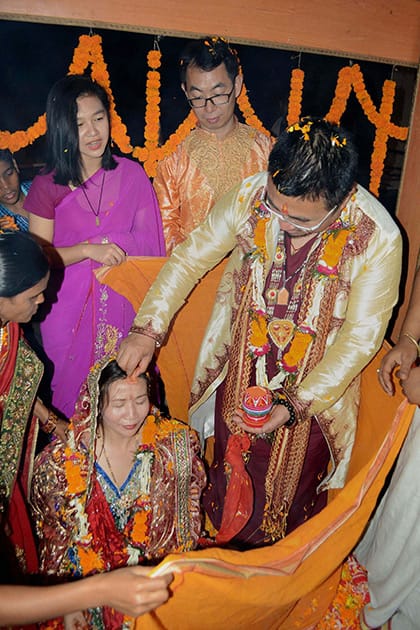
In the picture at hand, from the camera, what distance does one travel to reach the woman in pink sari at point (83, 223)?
9.47 feet

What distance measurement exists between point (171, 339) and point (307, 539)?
1.86m

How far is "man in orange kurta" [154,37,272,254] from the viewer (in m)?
3.05

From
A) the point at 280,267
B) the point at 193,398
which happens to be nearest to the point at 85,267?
the point at 193,398

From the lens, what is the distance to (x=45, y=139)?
9.79 ft

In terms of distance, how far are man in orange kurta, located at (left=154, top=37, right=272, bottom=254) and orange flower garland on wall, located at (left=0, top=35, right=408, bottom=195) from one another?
0.08 m

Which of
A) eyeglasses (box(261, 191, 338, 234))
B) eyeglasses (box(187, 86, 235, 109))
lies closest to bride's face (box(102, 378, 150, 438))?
eyeglasses (box(261, 191, 338, 234))

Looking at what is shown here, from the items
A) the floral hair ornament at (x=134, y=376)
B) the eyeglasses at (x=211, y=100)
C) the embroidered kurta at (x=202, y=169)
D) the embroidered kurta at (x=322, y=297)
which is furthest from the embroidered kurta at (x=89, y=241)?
the floral hair ornament at (x=134, y=376)

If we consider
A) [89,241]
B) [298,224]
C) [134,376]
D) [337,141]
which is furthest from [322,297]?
[89,241]

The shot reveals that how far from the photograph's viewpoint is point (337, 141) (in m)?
2.04

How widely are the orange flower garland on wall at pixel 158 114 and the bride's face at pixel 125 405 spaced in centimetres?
157

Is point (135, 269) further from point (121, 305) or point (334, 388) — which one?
point (334, 388)

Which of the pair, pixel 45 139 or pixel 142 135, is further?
pixel 142 135

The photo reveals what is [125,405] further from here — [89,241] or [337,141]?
[337,141]

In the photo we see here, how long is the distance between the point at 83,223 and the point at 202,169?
0.84 meters
